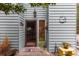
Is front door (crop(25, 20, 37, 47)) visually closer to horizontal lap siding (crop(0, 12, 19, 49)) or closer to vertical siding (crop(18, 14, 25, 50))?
vertical siding (crop(18, 14, 25, 50))

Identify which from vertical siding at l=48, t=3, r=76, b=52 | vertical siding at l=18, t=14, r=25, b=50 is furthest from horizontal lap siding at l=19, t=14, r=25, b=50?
vertical siding at l=48, t=3, r=76, b=52

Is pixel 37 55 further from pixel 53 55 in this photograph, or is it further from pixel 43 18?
pixel 43 18

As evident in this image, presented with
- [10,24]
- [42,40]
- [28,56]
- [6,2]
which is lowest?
[28,56]

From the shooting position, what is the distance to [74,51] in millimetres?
3750

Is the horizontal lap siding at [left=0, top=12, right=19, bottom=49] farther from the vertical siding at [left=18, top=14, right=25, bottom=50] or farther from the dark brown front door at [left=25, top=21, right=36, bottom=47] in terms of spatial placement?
the dark brown front door at [left=25, top=21, right=36, bottom=47]

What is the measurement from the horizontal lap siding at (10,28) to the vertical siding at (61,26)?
0.54 metres

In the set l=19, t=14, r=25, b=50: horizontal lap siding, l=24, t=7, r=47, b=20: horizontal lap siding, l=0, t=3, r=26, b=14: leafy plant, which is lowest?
l=19, t=14, r=25, b=50: horizontal lap siding

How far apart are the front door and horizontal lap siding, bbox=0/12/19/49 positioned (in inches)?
6.3

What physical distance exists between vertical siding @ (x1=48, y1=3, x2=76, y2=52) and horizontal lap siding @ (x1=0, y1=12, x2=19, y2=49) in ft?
1.76

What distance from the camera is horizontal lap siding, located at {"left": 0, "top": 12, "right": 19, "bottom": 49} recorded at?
375 centimetres

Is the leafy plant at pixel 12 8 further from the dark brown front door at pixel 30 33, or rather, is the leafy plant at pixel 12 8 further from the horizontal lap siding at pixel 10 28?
the dark brown front door at pixel 30 33

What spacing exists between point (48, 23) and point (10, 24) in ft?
1.97

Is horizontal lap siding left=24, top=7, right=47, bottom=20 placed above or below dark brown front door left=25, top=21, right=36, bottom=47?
above

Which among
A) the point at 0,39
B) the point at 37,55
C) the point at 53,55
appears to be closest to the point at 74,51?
the point at 53,55
